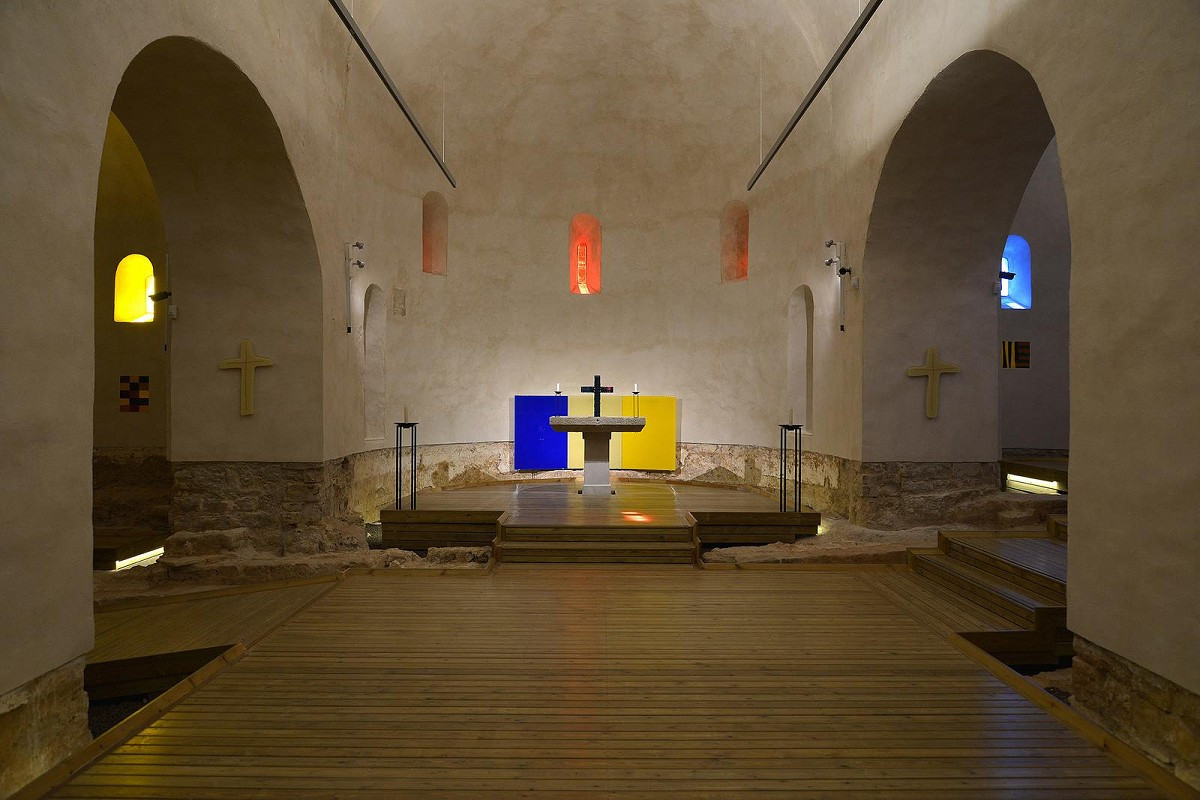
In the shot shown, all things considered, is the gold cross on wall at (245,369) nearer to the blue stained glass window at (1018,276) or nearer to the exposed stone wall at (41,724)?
the exposed stone wall at (41,724)

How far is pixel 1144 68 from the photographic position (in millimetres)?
4043

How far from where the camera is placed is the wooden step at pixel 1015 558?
6172mm

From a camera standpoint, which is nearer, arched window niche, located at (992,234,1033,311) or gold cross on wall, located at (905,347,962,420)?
gold cross on wall, located at (905,347,962,420)

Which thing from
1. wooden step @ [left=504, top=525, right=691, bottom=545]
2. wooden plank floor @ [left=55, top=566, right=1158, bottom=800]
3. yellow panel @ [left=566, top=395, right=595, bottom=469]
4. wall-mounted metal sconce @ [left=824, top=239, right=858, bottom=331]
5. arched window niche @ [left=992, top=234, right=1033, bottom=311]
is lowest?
wooden plank floor @ [left=55, top=566, right=1158, bottom=800]

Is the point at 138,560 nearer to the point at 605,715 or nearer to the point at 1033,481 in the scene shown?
the point at 605,715

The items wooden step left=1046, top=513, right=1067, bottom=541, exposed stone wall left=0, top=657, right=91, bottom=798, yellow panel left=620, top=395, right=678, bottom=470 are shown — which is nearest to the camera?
exposed stone wall left=0, top=657, right=91, bottom=798

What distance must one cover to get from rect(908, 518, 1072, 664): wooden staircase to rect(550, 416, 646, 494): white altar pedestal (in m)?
3.96

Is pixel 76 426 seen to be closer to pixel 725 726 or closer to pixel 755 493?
pixel 725 726

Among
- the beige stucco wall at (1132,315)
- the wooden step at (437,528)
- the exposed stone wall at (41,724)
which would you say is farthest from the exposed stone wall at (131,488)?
the beige stucco wall at (1132,315)

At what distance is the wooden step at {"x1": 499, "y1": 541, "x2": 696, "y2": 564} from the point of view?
8.09m

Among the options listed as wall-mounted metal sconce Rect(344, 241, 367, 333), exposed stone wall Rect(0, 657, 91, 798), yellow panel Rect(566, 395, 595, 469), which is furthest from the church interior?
yellow panel Rect(566, 395, 595, 469)

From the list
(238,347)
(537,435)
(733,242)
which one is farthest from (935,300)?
(238,347)

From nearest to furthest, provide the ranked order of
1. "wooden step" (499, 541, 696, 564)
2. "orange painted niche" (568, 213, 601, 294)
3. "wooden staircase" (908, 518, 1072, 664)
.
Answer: "wooden staircase" (908, 518, 1072, 664)
"wooden step" (499, 541, 696, 564)
"orange painted niche" (568, 213, 601, 294)

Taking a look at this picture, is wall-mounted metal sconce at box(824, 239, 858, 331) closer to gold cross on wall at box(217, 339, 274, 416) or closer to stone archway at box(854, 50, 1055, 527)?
stone archway at box(854, 50, 1055, 527)
